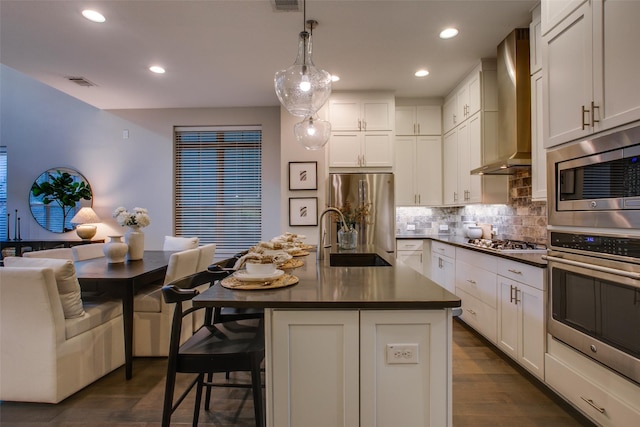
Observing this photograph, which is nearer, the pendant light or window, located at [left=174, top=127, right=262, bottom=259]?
the pendant light

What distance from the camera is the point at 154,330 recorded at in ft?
9.28

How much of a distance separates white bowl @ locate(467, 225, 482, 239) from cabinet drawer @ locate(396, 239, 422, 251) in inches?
26.4

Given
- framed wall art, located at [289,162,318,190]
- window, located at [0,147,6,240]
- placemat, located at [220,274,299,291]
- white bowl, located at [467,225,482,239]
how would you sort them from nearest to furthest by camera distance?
1. placemat, located at [220,274,299,291]
2. white bowl, located at [467,225,482,239]
3. framed wall art, located at [289,162,318,190]
4. window, located at [0,147,6,240]

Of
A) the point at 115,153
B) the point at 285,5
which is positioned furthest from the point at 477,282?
the point at 115,153

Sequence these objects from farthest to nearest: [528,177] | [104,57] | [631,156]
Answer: [104,57] → [528,177] → [631,156]

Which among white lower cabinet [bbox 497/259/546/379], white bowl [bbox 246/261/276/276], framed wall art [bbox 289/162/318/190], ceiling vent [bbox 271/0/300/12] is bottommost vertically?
white lower cabinet [bbox 497/259/546/379]

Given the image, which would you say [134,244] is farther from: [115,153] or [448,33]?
[448,33]

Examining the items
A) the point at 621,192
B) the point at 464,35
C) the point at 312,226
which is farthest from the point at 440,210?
the point at 621,192

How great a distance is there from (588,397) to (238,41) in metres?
3.71

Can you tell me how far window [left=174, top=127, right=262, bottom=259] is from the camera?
519 centimetres

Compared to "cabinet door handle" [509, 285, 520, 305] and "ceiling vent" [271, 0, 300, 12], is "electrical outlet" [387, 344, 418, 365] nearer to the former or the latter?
"cabinet door handle" [509, 285, 520, 305]

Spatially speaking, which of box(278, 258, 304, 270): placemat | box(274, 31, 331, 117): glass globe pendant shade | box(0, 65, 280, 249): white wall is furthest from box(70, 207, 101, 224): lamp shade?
box(278, 258, 304, 270): placemat

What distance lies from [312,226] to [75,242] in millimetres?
3687

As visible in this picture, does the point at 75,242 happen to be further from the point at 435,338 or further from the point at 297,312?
the point at 435,338
